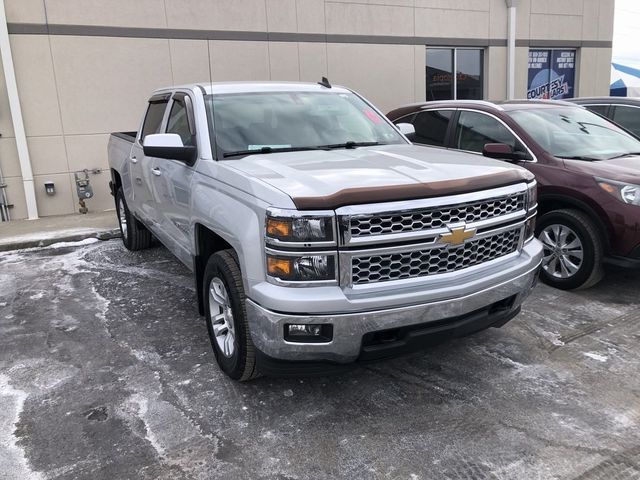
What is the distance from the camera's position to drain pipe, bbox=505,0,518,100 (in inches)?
516

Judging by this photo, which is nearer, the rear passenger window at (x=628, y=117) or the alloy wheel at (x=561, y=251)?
the alloy wheel at (x=561, y=251)

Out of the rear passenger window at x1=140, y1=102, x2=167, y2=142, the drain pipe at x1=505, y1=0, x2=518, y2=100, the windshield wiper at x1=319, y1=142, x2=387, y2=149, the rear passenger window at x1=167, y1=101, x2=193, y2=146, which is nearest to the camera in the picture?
the windshield wiper at x1=319, y1=142, x2=387, y2=149

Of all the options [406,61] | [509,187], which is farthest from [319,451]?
[406,61]

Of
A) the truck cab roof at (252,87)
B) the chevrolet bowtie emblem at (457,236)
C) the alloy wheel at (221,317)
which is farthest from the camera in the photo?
the truck cab roof at (252,87)

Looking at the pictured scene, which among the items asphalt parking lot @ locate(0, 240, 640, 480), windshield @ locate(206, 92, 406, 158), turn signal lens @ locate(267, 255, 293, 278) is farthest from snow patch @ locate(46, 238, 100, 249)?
turn signal lens @ locate(267, 255, 293, 278)

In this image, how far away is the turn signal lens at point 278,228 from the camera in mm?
2848

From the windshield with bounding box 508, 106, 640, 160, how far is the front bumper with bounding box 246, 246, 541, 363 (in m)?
3.20

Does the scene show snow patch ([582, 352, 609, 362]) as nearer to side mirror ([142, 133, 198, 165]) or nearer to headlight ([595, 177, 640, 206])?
headlight ([595, 177, 640, 206])

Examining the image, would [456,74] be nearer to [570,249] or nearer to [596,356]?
[570,249]

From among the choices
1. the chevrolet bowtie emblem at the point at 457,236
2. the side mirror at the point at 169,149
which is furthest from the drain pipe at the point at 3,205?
the chevrolet bowtie emblem at the point at 457,236

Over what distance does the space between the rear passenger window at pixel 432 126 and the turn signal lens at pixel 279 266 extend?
4.16 meters

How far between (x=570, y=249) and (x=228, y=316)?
11.3 feet

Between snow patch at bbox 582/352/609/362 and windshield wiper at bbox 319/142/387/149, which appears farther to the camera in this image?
windshield wiper at bbox 319/142/387/149

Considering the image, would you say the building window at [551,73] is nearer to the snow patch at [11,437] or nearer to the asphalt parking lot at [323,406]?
the asphalt parking lot at [323,406]
